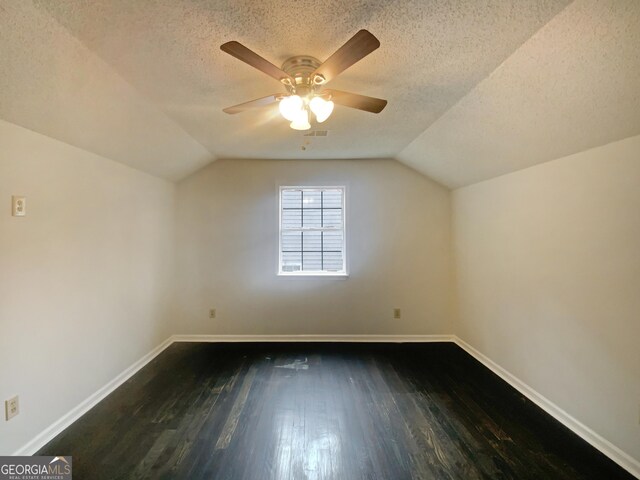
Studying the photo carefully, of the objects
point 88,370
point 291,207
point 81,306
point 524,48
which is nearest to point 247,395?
point 88,370

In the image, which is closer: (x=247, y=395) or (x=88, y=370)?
(x=88, y=370)

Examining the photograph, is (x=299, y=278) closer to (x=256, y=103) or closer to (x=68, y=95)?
(x=256, y=103)

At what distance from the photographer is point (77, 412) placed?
7.20 feet

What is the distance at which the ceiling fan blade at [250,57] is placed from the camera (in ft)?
3.88

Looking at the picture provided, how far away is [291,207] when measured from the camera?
3912mm

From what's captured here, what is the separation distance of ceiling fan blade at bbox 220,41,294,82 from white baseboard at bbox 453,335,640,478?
2939mm

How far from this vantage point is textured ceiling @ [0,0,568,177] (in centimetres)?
125

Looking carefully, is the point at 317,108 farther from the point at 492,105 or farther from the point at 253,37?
the point at 492,105

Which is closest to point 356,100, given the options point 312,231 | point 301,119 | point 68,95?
point 301,119

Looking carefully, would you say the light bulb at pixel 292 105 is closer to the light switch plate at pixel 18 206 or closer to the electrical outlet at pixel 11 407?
the light switch plate at pixel 18 206

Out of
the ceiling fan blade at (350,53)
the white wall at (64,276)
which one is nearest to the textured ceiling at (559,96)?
the ceiling fan blade at (350,53)

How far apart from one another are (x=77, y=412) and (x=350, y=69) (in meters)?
3.13

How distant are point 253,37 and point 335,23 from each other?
416mm

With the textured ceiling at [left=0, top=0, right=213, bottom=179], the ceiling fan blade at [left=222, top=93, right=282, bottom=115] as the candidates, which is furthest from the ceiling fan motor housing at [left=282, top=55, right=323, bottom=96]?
the textured ceiling at [left=0, top=0, right=213, bottom=179]
